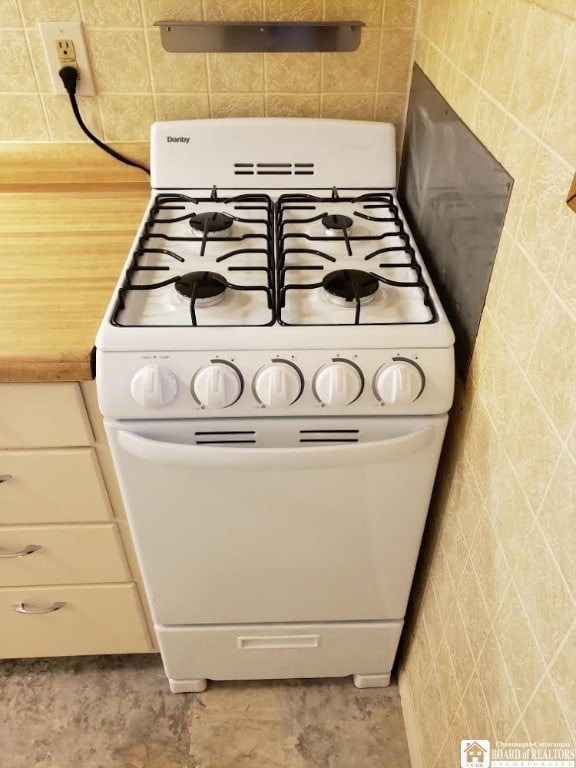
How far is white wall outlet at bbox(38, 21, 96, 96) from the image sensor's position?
113 centimetres

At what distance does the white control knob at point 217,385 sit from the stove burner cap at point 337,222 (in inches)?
15.6

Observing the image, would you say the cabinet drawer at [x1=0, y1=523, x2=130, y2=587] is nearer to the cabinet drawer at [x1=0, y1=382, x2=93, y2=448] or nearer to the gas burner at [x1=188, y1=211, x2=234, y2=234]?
the cabinet drawer at [x1=0, y1=382, x2=93, y2=448]

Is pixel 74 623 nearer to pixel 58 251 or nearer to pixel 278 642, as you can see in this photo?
pixel 278 642

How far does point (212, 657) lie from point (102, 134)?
3.58 feet

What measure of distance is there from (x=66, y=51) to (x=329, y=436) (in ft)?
3.00

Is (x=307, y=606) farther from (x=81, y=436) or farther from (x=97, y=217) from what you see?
(x=97, y=217)

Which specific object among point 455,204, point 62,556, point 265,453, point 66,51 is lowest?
point 62,556

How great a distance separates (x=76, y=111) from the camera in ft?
3.94

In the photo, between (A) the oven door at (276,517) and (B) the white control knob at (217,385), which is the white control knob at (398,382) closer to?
(A) the oven door at (276,517)

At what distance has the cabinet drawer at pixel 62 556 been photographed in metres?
1.05

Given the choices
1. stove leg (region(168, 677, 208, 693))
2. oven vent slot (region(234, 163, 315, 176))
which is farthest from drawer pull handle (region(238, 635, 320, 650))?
Result: oven vent slot (region(234, 163, 315, 176))

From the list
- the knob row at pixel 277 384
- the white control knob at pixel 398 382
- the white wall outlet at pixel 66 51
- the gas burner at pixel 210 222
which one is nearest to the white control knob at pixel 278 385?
the knob row at pixel 277 384

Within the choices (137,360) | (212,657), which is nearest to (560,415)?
(137,360)

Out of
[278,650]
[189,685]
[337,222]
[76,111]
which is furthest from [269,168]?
[189,685]
